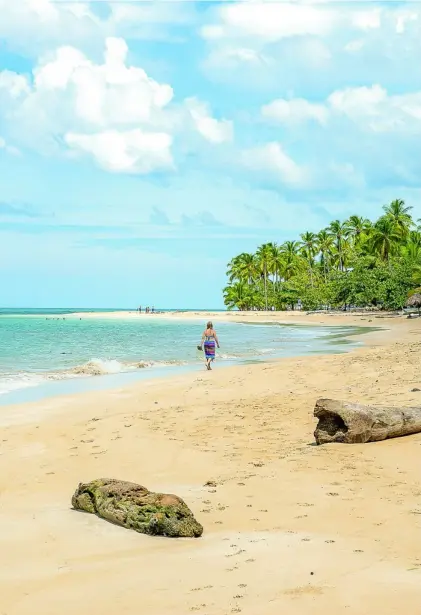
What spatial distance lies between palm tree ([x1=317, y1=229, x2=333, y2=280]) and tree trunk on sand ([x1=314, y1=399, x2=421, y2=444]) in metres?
90.7

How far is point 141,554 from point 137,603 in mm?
1025

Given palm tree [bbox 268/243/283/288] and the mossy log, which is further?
palm tree [bbox 268/243/283/288]

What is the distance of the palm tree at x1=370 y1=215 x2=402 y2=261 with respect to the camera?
77500 millimetres

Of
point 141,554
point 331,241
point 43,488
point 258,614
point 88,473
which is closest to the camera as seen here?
point 258,614

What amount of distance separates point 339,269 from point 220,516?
90.1 meters

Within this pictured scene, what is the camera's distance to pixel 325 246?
325ft

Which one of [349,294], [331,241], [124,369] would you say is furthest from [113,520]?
[331,241]

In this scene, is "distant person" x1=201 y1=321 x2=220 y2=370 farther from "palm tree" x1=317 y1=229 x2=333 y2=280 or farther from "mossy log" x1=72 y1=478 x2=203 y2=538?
"palm tree" x1=317 y1=229 x2=333 y2=280

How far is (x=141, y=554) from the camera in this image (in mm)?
5211

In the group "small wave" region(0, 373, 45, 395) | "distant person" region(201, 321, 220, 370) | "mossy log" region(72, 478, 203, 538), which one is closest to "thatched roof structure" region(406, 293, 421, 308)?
"distant person" region(201, 321, 220, 370)

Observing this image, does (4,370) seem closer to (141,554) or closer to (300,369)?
(300,369)

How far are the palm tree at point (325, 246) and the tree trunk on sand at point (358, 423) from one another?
297ft

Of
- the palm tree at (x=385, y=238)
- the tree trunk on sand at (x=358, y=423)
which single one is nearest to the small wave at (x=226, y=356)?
the tree trunk on sand at (x=358, y=423)

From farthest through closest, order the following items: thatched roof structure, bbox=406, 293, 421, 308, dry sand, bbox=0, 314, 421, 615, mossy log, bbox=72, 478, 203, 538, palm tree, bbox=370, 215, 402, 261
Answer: palm tree, bbox=370, 215, 402, 261 < thatched roof structure, bbox=406, 293, 421, 308 < mossy log, bbox=72, 478, 203, 538 < dry sand, bbox=0, 314, 421, 615
